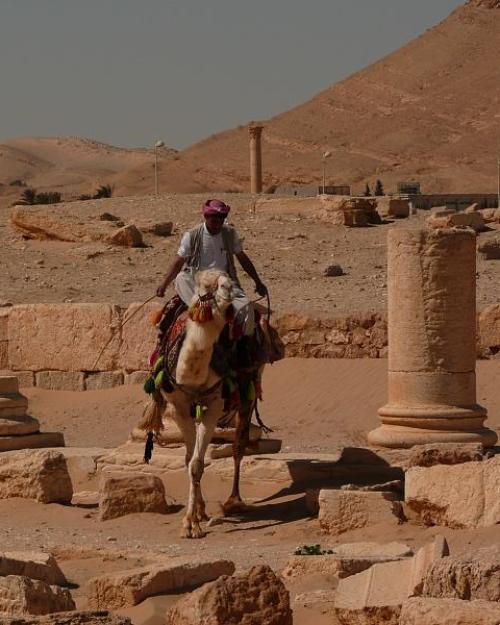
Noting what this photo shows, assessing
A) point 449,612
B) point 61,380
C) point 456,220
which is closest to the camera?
point 449,612

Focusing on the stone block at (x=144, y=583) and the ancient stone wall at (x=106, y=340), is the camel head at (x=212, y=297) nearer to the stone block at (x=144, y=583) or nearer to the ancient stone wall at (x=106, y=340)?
the stone block at (x=144, y=583)

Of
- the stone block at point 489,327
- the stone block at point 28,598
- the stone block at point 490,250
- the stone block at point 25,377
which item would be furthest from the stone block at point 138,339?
the stone block at point 490,250

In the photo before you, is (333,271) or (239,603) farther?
(333,271)

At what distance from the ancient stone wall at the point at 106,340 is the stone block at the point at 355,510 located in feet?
23.0

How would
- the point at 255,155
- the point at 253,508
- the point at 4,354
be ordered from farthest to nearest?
the point at 255,155 < the point at 4,354 < the point at 253,508

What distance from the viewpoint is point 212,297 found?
36.8ft

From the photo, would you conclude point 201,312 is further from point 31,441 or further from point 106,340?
point 106,340

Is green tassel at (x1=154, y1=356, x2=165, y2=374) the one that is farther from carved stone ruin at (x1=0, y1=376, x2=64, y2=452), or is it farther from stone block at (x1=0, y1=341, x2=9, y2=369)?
stone block at (x1=0, y1=341, x2=9, y2=369)

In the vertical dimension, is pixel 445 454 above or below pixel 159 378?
below

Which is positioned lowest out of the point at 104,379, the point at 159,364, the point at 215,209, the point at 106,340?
the point at 104,379

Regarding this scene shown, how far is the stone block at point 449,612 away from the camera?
20.9ft

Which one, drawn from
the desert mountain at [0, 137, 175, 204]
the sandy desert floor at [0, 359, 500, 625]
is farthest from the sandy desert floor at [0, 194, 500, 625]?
the desert mountain at [0, 137, 175, 204]

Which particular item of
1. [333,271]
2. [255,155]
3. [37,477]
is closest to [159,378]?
[37,477]

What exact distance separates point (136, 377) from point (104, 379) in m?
0.48
